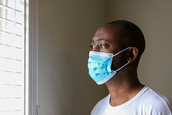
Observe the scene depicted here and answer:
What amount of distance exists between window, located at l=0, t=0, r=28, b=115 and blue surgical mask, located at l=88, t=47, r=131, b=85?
0.36 m

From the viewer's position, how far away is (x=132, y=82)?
54.9 inches

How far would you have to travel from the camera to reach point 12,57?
1.32m

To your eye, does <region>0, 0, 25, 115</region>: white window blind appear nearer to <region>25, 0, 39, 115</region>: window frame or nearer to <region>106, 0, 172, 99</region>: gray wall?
<region>25, 0, 39, 115</region>: window frame

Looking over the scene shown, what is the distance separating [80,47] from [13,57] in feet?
1.93

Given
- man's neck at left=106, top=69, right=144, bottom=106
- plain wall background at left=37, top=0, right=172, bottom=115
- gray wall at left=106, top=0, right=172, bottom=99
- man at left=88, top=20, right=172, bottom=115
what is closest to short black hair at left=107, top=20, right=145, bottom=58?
man at left=88, top=20, right=172, bottom=115

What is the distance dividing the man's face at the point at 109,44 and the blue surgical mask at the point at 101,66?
20mm

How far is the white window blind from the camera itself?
127cm

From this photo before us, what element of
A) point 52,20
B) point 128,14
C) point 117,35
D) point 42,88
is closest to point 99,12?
point 128,14

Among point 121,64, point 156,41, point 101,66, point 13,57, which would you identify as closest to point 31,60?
point 13,57

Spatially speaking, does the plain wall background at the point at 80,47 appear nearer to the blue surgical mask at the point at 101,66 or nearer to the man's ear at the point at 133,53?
the blue surgical mask at the point at 101,66

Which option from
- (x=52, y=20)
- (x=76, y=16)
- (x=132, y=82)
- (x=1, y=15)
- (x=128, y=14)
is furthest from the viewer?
(x=128, y=14)

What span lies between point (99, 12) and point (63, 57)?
633 mm

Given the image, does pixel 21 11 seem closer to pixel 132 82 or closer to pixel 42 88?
pixel 42 88

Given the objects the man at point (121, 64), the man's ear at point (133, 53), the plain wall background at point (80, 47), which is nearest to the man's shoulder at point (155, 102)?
the man at point (121, 64)
